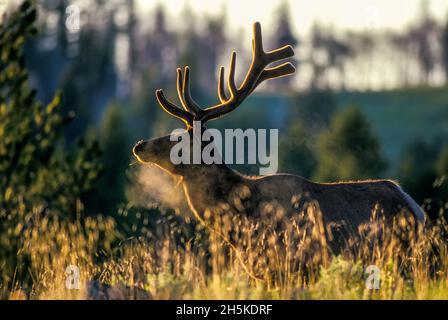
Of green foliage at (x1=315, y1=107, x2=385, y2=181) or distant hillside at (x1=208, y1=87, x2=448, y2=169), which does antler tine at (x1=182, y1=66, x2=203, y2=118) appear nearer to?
green foliage at (x1=315, y1=107, x2=385, y2=181)

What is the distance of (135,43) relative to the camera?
134m

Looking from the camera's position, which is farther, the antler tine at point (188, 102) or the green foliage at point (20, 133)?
the green foliage at point (20, 133)

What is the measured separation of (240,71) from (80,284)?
4240 inches

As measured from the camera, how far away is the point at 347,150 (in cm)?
4003

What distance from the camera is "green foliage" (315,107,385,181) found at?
38.8 meters

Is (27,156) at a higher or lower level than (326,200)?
higher

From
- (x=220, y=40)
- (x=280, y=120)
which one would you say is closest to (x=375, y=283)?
(x=280, y=120)

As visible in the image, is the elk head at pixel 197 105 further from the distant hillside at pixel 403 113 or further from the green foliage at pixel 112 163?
the distant hillside at pixel 403 113

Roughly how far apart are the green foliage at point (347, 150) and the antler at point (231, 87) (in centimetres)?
2605

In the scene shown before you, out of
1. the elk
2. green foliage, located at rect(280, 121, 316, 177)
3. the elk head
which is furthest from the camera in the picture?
green foliage, located at rect(280, 121, 316, 177)

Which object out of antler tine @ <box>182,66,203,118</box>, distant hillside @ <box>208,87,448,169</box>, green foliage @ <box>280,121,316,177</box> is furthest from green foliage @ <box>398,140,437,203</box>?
distant hillside @ <box>208,87,448,169</box>

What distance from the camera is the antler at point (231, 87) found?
10.3 m

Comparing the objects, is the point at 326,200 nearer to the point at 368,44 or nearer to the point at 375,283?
the point at 375,283

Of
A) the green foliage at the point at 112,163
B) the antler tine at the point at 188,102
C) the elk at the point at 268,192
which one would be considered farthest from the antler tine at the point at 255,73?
the green foliage at the point at 112,163
